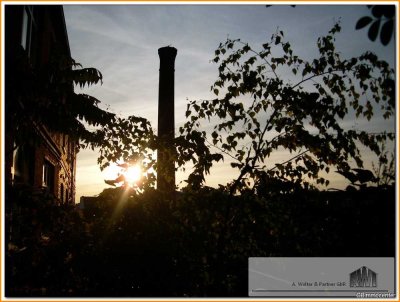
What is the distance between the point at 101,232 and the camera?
4.05 metres

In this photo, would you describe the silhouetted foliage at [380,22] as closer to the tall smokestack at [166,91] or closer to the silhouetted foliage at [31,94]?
the silhouetted foliage at [31,94]

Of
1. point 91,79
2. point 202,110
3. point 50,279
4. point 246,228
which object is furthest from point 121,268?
point 91,79

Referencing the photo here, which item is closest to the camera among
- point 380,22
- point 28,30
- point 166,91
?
point 380,22

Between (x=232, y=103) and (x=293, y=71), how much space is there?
1.01 m

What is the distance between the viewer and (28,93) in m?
4.73

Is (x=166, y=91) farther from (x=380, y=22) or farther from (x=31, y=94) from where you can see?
(x=380, y=22)

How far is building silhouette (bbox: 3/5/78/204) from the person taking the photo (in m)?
4.77

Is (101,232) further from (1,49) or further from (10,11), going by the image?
(10,11)

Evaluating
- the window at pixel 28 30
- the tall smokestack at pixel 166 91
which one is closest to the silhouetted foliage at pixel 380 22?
the tall smokestack at pixel 166 91

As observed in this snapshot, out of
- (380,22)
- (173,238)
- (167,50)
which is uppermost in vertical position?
(167,50)

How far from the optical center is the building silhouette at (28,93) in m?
4.77
